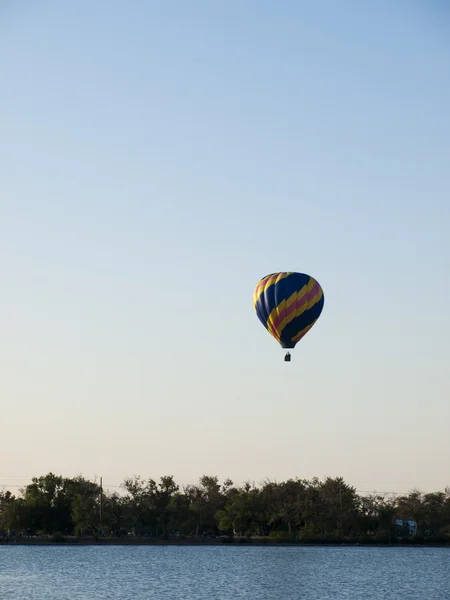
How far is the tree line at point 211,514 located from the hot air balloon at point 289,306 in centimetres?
7484

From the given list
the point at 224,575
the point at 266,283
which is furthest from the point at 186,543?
the point at 266,283

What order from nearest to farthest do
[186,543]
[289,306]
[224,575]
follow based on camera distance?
[289,306] < [224,575] < [186,543]

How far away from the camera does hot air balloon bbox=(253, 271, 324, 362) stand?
7150 centimetres

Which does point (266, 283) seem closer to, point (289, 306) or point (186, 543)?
point (289, 306)

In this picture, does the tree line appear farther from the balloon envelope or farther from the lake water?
the balloon envelope

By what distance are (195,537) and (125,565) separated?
47.1 metres

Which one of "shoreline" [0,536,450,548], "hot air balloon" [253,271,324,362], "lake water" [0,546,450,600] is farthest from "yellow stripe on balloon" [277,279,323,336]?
"shoreline" [0,536,450,548]

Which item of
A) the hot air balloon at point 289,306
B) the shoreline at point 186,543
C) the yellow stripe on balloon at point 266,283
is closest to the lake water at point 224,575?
the shoreline at point 186,543

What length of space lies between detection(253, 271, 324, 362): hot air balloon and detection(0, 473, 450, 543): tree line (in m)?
74.8

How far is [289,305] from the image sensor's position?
234ft

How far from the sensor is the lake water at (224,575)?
7225 centimetres

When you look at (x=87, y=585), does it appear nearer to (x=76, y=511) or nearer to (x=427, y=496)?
(x=76, y=511)

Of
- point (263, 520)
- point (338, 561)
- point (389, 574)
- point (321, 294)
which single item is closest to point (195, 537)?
point (263, 520)

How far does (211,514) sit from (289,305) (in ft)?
287
